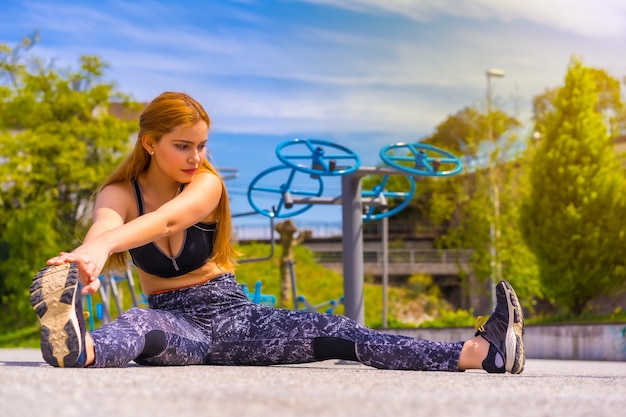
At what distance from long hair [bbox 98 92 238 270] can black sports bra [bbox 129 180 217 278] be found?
48mm

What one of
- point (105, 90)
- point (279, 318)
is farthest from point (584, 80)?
point (279, 318)

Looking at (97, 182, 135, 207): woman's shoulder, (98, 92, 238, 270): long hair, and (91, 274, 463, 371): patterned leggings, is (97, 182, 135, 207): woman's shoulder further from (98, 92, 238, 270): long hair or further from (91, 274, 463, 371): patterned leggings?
(91, 274, 463, 371): patterned leggings

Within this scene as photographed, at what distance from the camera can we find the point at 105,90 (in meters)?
25.4

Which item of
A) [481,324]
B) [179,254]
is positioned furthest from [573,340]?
[179,254]

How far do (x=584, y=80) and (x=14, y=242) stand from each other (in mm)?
14880

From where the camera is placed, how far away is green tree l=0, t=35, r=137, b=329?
24.0 m

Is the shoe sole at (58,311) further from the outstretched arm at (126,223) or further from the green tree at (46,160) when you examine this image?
the green tree at (46,160)

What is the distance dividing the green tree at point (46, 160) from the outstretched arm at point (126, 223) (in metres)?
20.7

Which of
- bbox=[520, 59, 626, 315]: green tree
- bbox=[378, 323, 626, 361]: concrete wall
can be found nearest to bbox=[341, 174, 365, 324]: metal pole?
bbox=[378, 323, 626, 361]: concrete wall

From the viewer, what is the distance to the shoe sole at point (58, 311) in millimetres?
2719

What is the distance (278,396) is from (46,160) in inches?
943

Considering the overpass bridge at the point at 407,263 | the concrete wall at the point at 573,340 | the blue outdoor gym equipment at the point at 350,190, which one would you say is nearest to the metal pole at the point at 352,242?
the blue outdoor gym equipment at the point at 350,190

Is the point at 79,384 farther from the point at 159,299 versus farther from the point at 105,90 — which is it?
the point at 105,90

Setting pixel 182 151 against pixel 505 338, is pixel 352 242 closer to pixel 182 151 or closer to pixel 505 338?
pixel 182 151
